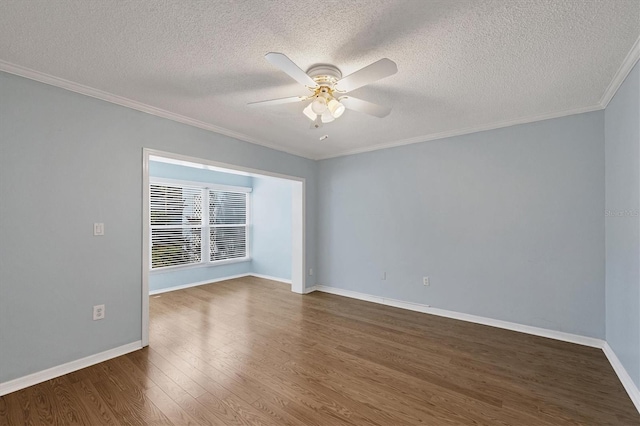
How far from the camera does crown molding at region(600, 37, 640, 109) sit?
1.85 meters

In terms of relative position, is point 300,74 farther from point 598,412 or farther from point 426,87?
point 598,412

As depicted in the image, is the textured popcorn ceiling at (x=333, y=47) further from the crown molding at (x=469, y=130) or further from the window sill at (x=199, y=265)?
the window sill at (x=199, y=265)

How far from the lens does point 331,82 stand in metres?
2.12

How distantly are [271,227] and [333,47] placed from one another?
461 centimetres

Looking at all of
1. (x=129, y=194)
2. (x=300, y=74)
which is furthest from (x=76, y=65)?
(x=300, y=74)

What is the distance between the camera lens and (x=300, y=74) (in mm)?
1771

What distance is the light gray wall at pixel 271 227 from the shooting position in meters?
5.76

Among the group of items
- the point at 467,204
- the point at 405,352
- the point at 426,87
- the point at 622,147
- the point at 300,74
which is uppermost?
the point at 426,87

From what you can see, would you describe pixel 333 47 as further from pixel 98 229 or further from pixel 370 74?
pixel 98 229

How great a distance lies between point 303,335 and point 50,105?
10.6 feet

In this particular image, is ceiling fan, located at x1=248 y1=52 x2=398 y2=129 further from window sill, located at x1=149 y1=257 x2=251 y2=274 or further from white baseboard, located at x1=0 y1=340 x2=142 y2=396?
window sill, located at x1=149 y1=257 x2=251 y2=274

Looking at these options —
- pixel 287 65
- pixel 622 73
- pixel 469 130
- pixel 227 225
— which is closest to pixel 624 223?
pixel 622 73

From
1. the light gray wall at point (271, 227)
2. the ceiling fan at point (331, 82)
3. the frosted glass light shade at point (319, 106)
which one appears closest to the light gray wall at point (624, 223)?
the ceiling fan at point (331, 82)

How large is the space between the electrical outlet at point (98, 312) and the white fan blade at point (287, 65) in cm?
269
